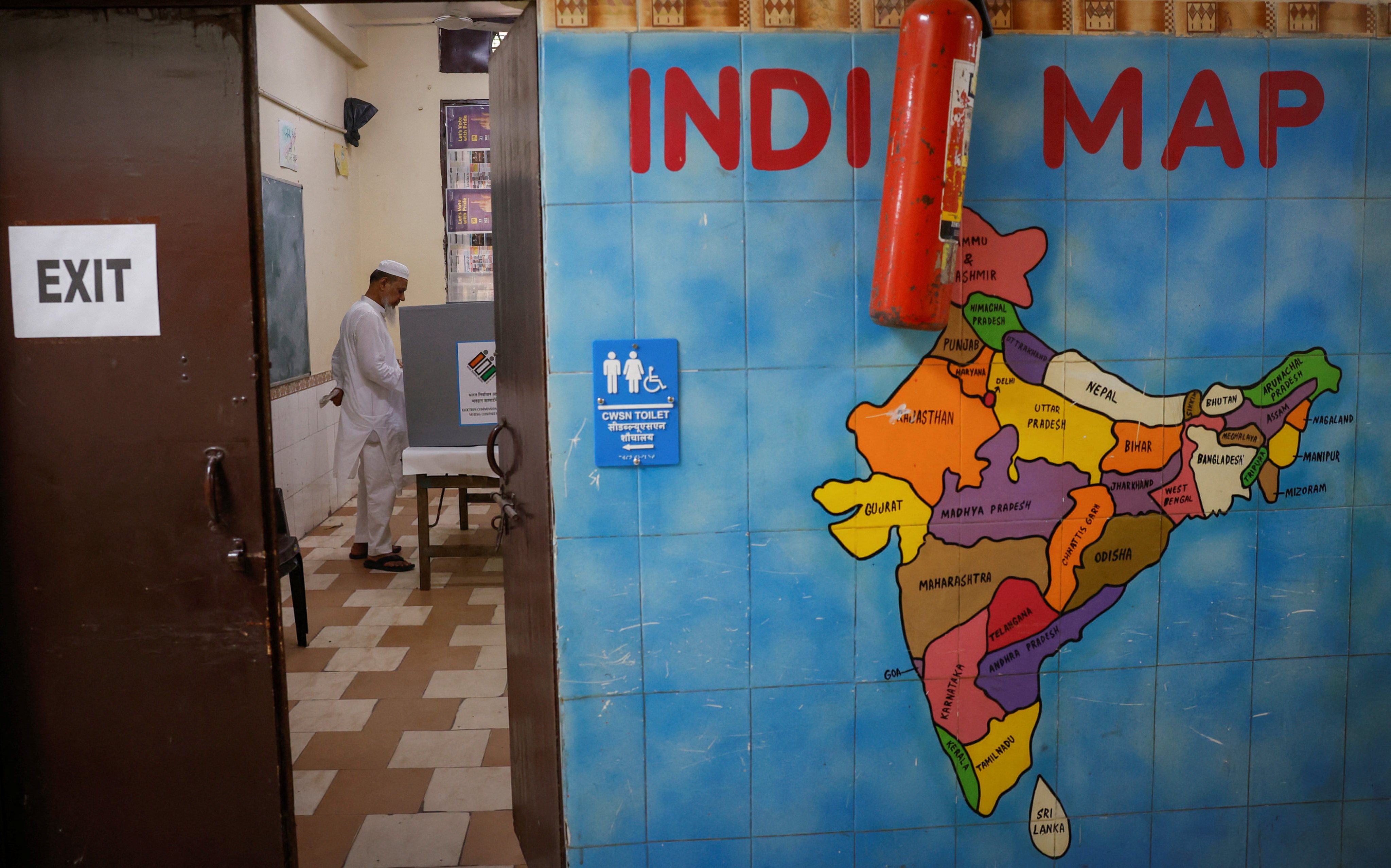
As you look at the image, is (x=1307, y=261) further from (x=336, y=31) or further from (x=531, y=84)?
(x=336, y=31)

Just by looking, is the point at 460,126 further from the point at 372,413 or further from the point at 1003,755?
the point at 1003,755

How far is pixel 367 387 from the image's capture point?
5383 mm

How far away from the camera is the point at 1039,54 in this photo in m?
2.11

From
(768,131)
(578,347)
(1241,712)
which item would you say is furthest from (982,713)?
(768,131)

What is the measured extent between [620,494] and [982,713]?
1.04m

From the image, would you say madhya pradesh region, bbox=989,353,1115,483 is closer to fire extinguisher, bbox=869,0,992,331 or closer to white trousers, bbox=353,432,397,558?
fire extinguisher, bbox=869,0,992,331


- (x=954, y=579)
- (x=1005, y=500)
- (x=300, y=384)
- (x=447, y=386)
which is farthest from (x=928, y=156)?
(x=300, y=384)

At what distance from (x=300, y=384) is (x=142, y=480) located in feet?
13.0

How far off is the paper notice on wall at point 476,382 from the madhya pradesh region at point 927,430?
3.25 meters

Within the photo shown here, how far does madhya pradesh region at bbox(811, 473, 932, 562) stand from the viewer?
216cm

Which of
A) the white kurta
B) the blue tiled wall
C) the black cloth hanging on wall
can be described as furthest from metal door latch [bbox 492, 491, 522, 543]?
the black cloth hanging on wall

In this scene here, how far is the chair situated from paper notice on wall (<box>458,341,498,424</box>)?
1.22 metres

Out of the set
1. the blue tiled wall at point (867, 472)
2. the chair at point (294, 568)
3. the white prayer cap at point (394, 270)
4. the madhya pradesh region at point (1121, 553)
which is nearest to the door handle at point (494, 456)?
the blue tiled wall at point (867, 472)

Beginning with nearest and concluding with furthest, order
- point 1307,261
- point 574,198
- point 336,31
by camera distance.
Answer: point 574,198 → point 1307,261 → point 336,31
